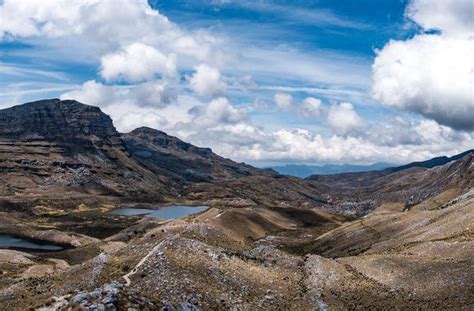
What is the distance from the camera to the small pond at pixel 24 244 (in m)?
170

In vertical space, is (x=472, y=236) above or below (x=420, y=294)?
above

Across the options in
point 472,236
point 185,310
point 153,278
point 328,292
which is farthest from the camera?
point 472,236

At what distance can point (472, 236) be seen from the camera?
72375 mm

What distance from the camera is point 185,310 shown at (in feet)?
152

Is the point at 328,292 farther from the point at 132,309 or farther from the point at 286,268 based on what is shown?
the point at 132,309

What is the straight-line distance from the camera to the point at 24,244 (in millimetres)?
179250

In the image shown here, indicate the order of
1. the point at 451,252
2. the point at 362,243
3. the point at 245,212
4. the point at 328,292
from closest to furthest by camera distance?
the point at 328,292 → the point at 451,252 → the point at 362,243 → the point at 245,212

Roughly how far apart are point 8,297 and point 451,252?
56504 mm

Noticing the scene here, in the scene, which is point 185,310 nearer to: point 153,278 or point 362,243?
point 153,278

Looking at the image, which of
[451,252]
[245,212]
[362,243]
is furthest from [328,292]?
[245,212]

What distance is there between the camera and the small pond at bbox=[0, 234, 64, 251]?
169500 millimetres

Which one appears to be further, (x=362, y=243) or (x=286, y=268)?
(x=362, y=243)

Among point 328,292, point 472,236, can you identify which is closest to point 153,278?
point 328,292

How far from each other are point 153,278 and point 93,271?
10010mm
